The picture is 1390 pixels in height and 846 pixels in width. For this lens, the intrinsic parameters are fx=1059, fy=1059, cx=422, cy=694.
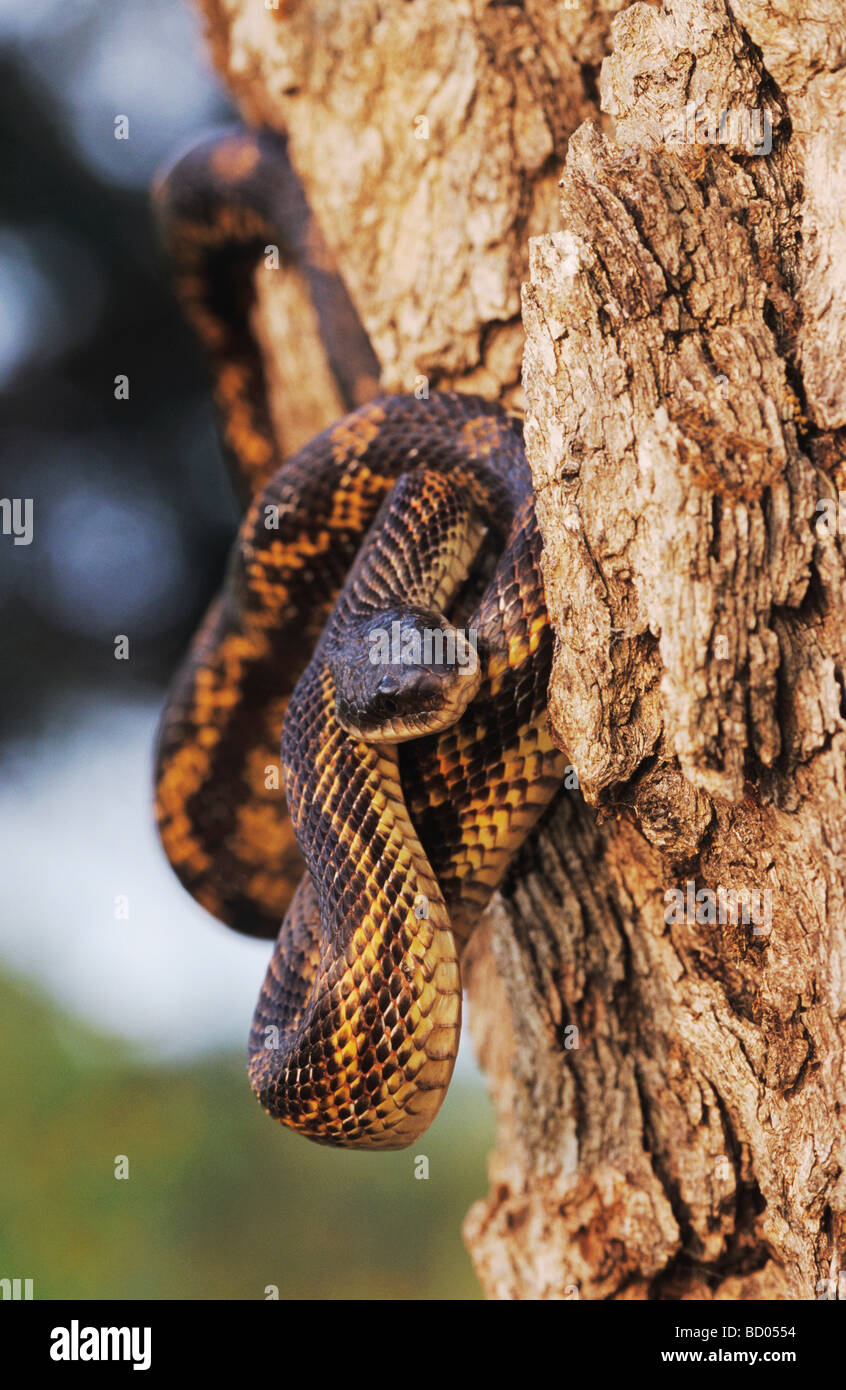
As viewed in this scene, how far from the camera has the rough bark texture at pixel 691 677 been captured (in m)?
2.03

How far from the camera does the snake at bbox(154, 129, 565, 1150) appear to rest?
227 cm

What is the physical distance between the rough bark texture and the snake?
0.27 metres

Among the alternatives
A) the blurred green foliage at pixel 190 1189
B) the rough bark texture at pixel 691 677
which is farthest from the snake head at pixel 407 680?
the blurred green foliage at pixel 190 1189

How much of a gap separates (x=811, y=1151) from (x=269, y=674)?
2.39m

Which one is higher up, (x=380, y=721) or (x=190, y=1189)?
(x=380, y=721)

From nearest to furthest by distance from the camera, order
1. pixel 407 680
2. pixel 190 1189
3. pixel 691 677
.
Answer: pixel 691 677
pixel 407 680
pixel 190 1189

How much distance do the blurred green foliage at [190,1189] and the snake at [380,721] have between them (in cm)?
357

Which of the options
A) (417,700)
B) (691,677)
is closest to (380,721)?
(417,700)

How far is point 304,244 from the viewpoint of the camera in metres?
4.12

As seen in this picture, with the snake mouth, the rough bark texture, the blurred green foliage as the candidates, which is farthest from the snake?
the blurred green foliage

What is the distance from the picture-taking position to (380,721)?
7.79ft

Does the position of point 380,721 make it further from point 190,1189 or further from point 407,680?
point 190,1189

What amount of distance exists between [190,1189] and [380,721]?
5.92m

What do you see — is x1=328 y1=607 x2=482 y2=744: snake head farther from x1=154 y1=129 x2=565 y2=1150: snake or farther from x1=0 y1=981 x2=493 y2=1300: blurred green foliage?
x1=0 y1=981 x2=493 y2=1300: blurred green foliage
